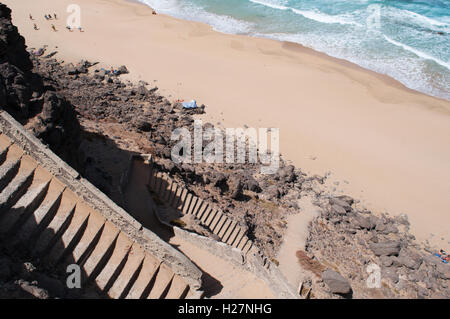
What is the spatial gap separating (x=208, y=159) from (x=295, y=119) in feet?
34.2

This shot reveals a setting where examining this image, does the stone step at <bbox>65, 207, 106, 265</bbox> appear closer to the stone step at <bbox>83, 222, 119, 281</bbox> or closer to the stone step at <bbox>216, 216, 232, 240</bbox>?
the stone step at <bbox>83, 222, 119, 281</bbox>

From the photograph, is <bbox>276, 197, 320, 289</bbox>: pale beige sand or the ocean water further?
the ocean water

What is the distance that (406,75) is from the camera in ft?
115

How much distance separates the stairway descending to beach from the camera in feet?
29.5

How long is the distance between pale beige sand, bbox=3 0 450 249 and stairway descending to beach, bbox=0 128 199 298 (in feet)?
53.4

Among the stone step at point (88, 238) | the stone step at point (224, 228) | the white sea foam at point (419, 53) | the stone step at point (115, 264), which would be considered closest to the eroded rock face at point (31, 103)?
the stone step at point (88, 238)

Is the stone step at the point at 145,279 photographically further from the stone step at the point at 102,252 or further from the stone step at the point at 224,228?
the stone step at the point at 224,228

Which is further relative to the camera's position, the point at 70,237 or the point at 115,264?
the point at 115,264

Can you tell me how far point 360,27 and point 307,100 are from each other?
863 inches

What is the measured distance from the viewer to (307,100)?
30.0m

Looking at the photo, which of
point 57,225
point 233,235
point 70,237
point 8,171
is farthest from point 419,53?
point 8,171

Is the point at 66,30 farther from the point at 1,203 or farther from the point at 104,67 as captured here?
the point at 1,203

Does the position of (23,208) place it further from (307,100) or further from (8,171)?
(307,100)

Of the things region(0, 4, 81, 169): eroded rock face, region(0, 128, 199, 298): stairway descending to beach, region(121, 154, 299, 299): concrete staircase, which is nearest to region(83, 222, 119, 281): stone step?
region(0, 128, 199, 298): stairway descending to beach
